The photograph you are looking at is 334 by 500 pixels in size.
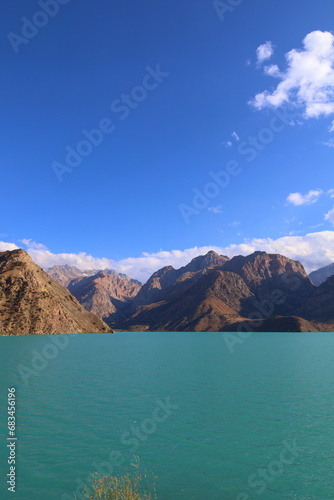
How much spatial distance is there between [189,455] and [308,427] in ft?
47.8

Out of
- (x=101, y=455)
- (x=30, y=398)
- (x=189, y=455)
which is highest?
(x=30, y=398)

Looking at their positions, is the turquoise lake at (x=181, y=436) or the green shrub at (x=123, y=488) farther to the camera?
the turquoise lake at (x=181, y=436)

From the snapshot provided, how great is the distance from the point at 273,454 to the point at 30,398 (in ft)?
105

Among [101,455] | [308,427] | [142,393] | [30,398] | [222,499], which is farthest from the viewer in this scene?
[142,393]

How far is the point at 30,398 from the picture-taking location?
4425 centimetres

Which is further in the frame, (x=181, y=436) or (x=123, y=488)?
(x=181, y=436)

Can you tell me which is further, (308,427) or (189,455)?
(308,427)

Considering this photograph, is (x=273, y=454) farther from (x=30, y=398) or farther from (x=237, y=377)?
(x=237, y=377)

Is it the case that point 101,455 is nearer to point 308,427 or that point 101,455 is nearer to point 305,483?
point 305,483

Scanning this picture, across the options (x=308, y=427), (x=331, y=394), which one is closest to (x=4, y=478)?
(x=308, y=427)

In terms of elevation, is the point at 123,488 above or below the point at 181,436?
above

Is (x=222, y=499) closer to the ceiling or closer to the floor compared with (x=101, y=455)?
closer to the floor

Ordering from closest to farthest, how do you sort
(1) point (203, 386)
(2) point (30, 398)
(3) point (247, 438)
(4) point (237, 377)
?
(3) point (247, 438), (2) point (30, 398), (1) point (203, 386), (4) point (237, 377)

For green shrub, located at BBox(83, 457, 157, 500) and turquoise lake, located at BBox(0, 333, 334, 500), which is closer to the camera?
green shrub, located at BBox(83, 457, 157, 500)
